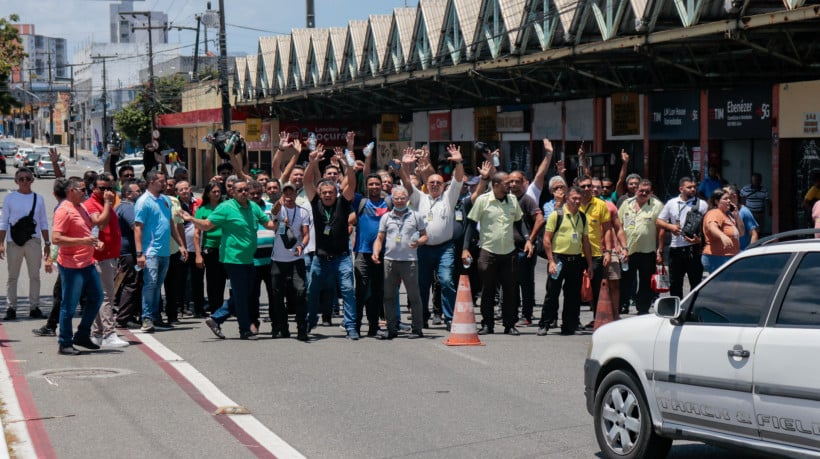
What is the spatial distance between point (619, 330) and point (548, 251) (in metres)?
6.25

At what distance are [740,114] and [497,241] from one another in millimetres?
13458

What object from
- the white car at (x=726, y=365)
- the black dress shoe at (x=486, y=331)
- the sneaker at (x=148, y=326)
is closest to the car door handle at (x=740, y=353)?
the white car at (x=726, y=365)

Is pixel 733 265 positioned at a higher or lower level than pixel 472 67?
lower

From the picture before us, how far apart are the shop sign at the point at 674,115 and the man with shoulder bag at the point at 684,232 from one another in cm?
1274

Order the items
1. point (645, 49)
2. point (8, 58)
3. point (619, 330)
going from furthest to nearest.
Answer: point (8, 58) → point (645, 49) → point (619, 330)

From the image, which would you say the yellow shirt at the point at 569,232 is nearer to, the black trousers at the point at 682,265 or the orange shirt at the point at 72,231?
the black trousers at the point at 682,265

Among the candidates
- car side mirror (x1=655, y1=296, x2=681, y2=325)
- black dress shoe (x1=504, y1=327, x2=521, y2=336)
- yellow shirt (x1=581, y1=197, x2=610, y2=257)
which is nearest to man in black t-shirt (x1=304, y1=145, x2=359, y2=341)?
black dress shoe (x1=504, y1=327, x2=521, y2=336)

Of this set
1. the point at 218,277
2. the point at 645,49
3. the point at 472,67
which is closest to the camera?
the point at 218,277

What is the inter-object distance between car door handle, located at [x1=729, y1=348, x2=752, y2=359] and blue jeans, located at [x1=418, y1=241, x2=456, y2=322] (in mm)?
7886

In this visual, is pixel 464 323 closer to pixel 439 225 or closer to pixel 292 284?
pixel 439 225

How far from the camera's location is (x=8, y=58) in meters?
38.3

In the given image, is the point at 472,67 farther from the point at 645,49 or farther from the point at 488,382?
the point at 488,382

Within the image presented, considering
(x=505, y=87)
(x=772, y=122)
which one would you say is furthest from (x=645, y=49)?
(x=505, y=87)

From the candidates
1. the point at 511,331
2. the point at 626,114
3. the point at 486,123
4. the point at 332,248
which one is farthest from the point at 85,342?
the point at 486,123
